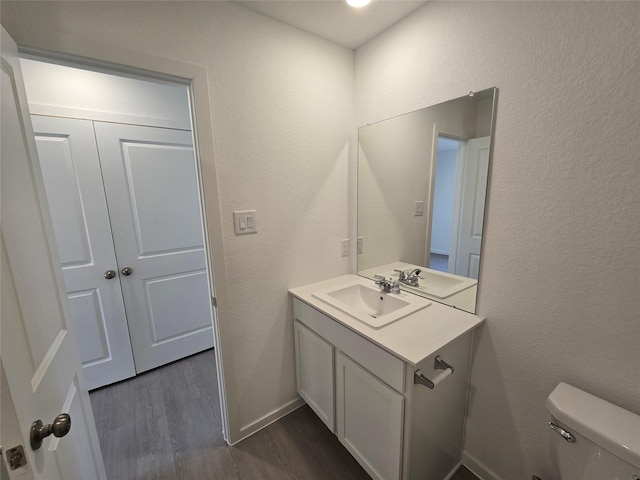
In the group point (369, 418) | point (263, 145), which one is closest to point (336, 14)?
point (263, 145)

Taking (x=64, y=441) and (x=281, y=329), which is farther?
(x=281, y=329)

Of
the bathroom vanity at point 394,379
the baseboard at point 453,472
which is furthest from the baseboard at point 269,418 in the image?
the baseboard at point 453,472

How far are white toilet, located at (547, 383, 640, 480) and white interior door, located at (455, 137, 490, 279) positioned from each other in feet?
1.79

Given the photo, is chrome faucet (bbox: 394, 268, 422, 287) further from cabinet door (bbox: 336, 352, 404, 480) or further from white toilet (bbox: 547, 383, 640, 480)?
white toilet (bbox: 547, 383, 640, 480)

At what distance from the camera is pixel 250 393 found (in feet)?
5.26

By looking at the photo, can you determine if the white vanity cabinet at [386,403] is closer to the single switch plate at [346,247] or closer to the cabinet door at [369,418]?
the cabinet door at [369,418]

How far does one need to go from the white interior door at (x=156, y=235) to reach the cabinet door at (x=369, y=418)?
117 centimetres

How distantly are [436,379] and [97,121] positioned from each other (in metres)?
2.51

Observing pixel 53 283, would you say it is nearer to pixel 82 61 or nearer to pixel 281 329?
pixel 82 61

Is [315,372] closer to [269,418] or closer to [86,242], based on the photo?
[269,418]

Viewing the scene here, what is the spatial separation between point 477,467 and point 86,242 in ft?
8.98

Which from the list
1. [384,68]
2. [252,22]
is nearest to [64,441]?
[252,22]

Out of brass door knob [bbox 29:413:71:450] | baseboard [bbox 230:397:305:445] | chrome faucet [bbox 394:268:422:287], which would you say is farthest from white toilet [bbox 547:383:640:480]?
brass door knob [bbox 29:413:71:450]

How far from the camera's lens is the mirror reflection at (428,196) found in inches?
48.7
